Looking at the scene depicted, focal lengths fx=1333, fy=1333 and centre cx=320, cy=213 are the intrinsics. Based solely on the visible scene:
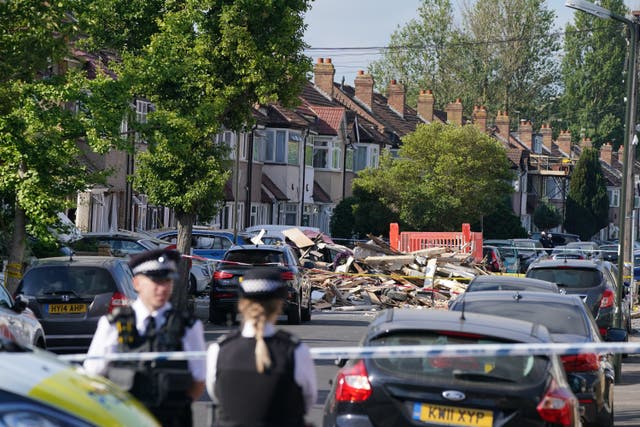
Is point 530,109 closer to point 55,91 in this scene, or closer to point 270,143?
point 270,143

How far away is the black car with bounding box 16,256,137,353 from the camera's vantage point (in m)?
17.6

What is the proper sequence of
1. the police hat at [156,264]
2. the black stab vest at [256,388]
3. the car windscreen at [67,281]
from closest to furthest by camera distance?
the black stab vest at [256,388] → the police hat at [156,264] → the car windscreen at [67,281]

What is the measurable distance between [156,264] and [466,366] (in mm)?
2547

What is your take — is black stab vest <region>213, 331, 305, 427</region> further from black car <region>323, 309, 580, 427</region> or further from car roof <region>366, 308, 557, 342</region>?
car roof <region>366, 308, 557, 342</region>

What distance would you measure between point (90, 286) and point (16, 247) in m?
4.09

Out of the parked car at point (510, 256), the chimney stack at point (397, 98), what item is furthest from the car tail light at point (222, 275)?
the chimney stack at point (397, 98)

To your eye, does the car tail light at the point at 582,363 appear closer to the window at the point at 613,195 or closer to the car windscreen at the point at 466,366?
the car windscreen at the point at 466,366

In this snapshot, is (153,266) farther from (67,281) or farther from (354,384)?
(67,281)

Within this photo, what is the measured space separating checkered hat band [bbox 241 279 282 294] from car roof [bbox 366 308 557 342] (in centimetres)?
262

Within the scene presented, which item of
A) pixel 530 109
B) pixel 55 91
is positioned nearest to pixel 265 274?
pixel 55 91

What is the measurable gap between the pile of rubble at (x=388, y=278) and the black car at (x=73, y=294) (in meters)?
17.5

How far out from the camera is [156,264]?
7.16 m

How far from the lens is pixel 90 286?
17781 mm

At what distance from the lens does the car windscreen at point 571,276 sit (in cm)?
2239
